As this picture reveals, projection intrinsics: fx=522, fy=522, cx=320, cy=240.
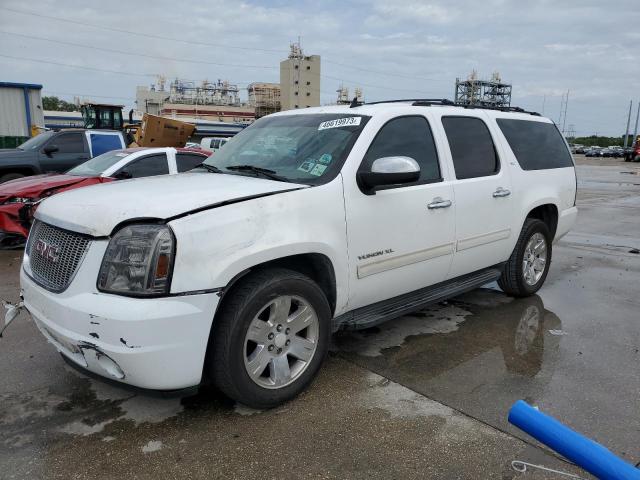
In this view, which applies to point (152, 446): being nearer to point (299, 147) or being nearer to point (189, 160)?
point (299, 147)

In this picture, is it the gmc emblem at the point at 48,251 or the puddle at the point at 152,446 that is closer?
the puddle at the point at 152,446

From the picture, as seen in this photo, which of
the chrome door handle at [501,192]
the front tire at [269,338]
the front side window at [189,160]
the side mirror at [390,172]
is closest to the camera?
the front tire at [269,338]

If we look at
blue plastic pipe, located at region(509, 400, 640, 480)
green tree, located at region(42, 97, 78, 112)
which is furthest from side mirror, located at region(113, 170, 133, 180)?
green tree, located at region(42, 97, 78, 112)

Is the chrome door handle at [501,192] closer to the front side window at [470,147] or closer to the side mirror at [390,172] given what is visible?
the front side window at [470,147]

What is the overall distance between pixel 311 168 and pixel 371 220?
20.5 inches

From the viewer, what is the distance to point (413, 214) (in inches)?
145

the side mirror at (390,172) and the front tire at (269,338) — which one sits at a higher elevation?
the side mirror at (390,172)

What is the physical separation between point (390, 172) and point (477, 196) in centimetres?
127

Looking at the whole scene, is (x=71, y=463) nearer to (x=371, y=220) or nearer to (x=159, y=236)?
(x=159, y=236)

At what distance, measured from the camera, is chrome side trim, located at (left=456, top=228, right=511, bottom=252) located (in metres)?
4.17

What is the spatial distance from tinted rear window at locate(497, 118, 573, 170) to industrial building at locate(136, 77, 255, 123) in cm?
8465

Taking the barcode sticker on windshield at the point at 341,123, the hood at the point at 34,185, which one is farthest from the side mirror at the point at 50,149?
the barcode sticker on windshield at the point at 341,123

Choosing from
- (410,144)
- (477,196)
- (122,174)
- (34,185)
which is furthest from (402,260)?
(34,185)

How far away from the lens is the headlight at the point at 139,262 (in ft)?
8.40
